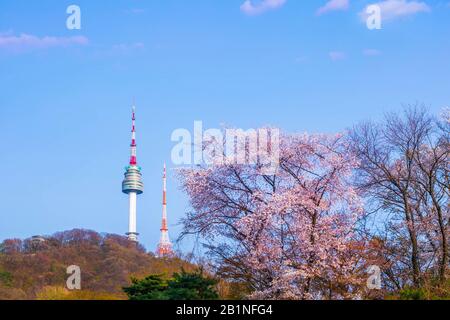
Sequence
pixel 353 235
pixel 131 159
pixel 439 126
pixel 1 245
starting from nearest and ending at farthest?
1. pixel 353 235
2. pixel 439 126
3. pixel 1 245
4. pixel 131 159

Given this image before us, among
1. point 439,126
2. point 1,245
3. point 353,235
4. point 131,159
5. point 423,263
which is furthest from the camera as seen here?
point 131,159

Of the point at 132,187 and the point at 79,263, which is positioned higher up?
the point at 132,187

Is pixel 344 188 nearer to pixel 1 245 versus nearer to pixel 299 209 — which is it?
pixel 299 209

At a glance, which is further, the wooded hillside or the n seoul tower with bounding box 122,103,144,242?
the n seoul tower with bounding box 122,103,144,242

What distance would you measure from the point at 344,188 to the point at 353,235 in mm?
1675

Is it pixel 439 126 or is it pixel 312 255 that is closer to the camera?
pixel 312 255

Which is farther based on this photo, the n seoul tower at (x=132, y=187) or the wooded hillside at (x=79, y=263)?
the n seoul tower at (x=132, y=187)

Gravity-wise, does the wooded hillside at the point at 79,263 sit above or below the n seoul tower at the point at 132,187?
below

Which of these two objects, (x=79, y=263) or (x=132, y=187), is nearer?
(x=79, y=263)

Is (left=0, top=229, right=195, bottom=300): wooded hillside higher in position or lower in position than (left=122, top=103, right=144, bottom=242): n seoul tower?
lower

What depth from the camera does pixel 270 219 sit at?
782 inches
